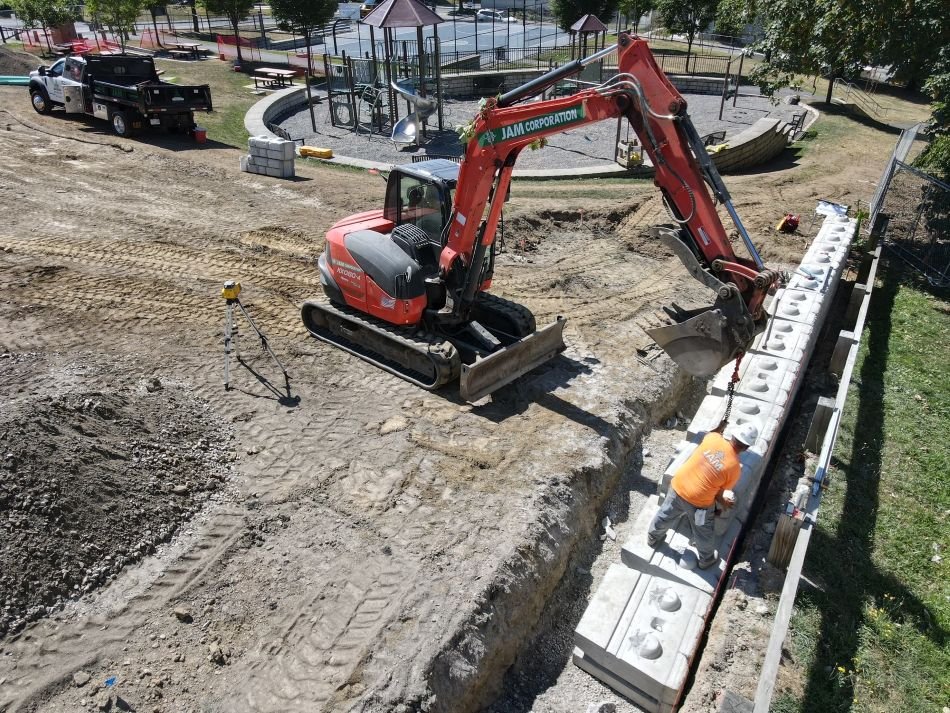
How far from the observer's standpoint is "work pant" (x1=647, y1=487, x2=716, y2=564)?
6441 mm

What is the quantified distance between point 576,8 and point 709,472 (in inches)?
1461

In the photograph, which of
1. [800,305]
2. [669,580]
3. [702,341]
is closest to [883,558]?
[669,580]

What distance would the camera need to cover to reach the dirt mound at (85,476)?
600cm

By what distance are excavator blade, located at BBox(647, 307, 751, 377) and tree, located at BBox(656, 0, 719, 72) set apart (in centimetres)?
3053

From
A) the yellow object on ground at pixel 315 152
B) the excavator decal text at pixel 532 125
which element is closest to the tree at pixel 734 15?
the yellow object on ground at pixel 315 152

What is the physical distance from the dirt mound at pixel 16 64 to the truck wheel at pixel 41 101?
9.93 m

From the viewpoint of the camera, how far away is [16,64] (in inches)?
1149

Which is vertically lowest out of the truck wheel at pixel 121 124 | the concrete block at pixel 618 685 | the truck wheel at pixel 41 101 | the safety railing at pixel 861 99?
the concrete block at pixel 618 685

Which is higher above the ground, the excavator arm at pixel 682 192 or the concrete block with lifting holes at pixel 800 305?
the excavator arm at pixel 682 192

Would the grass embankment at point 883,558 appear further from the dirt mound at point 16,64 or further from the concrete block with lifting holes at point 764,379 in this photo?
the dirt mound at point 16,64

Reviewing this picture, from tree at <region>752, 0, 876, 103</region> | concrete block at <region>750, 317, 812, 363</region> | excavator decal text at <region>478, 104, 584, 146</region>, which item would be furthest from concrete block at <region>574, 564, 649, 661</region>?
tree at <region>752, 0, 876, 103</region>

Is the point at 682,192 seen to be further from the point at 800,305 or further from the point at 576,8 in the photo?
the point at 576,8

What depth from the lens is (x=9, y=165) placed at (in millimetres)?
16203

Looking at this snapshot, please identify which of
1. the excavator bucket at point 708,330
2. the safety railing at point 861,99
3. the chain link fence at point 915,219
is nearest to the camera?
the excavator bucket at point 708,330
